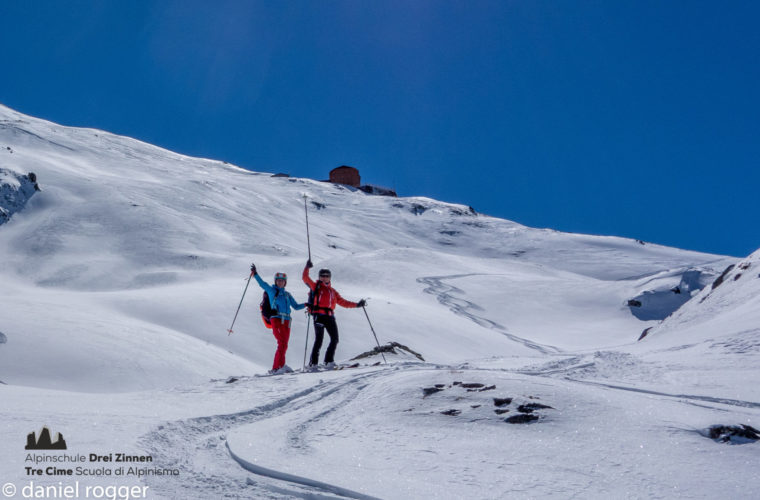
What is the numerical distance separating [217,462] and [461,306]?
24631 millimetres

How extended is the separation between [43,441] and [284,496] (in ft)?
5.59

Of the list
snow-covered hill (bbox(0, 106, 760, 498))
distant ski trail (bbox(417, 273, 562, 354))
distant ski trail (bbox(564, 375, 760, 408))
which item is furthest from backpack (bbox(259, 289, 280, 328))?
distant ski trail (bbox(417, 273, 562, 354))

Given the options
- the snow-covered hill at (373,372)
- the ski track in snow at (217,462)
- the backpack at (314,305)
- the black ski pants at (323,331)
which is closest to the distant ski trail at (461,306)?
the snow-covered hill at (373,372)

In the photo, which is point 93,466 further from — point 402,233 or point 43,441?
point 402,233

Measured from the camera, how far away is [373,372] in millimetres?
7523

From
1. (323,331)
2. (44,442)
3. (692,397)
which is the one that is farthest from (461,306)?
(44,442)

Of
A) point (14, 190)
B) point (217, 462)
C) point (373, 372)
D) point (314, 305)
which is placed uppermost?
point (14, 190)

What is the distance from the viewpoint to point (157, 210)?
41.3 meters

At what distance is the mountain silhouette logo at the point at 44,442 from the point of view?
3.68 metres

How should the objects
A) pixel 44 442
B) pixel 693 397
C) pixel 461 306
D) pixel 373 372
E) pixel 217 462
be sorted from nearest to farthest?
pixel 44 442, pixel 217 462, pixel 693 397, pixel 373 372, pixel 461 306

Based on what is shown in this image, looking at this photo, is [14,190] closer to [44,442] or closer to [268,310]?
[268,310]

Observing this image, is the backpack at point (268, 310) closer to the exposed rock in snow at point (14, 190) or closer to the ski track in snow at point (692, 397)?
the ski track in snow at point (692, 397)

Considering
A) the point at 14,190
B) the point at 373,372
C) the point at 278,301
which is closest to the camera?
the point at 373,372

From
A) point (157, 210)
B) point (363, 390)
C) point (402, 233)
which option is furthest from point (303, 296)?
point (402, 233)
